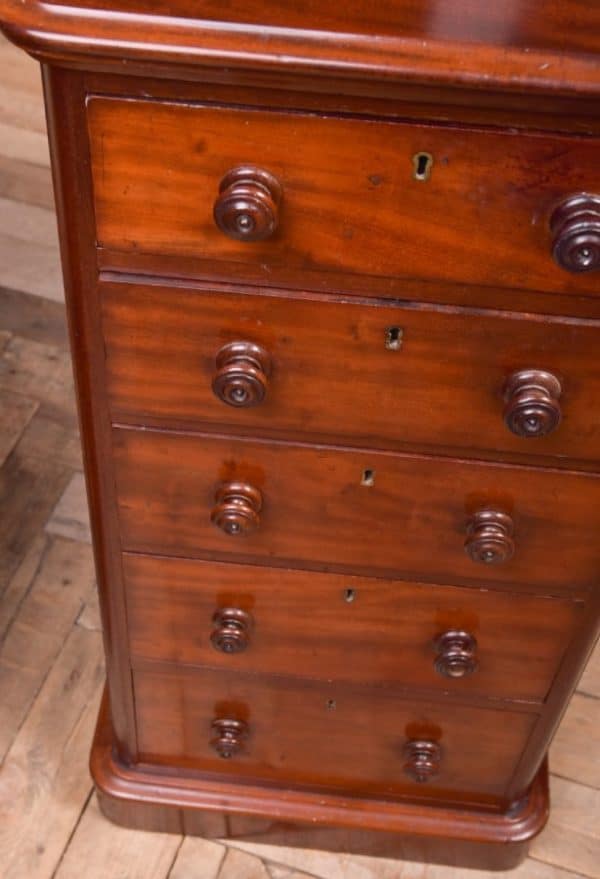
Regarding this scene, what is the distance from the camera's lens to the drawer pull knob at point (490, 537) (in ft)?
2.78

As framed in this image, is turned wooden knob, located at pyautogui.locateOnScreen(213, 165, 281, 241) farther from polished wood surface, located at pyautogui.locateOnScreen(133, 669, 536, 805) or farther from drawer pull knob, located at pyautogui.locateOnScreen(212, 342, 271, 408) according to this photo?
polished wood surface, located at pyautogui.locateOnScreen(133, 669, 536, 805)

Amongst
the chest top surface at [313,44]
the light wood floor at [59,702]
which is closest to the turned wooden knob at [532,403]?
the chest top surface at [313,44]

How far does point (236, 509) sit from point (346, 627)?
0.68 ft

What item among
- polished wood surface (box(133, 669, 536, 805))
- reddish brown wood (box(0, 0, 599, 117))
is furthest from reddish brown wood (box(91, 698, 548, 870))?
reddish brown wood (box(0, 0, 599, 117))

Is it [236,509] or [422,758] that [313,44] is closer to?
[236,509]

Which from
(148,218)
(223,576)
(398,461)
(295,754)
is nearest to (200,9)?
(148,218)

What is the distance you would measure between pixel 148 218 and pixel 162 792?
2.49ft

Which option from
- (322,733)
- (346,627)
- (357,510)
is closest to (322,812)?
(322,733)

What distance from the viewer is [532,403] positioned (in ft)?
2.40

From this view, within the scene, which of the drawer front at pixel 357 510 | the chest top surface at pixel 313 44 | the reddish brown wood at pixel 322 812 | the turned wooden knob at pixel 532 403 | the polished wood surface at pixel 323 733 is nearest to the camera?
the chest top surface at pixel 313 44

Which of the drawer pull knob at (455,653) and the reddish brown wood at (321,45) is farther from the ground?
the reddish brown wood at (321,45)

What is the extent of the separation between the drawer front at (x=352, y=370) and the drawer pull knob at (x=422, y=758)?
1.42ft

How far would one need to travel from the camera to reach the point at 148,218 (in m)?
0.68

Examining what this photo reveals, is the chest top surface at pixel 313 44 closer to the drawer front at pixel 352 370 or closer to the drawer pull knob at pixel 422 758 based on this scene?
the drawer front at pixel 352 370
